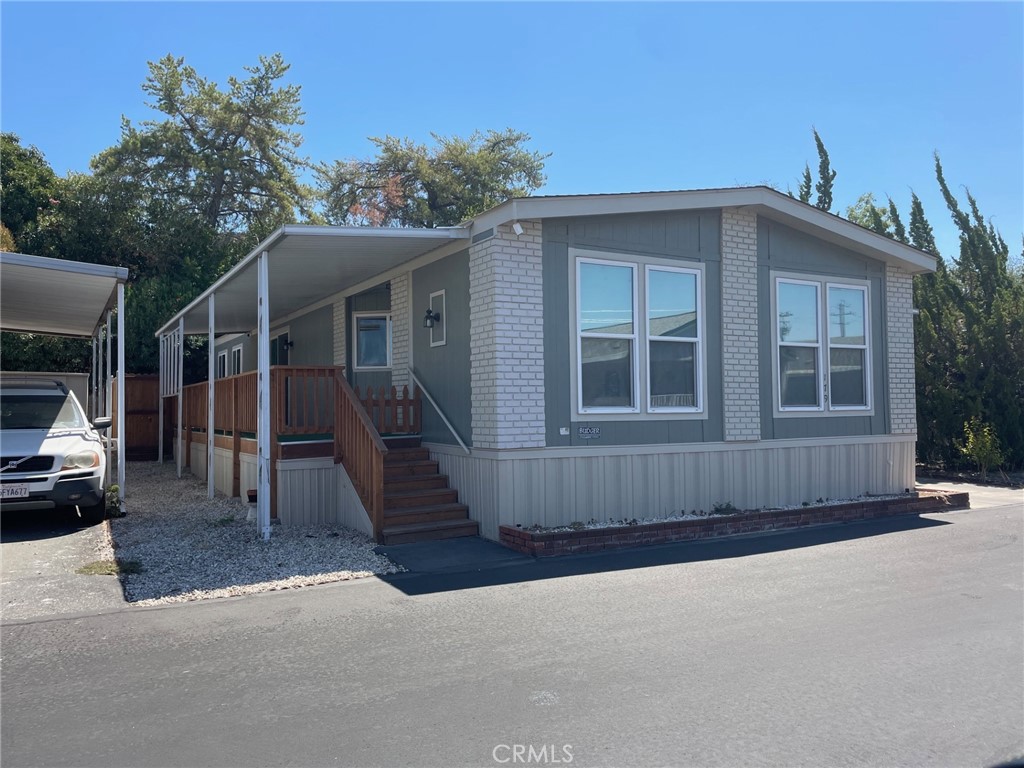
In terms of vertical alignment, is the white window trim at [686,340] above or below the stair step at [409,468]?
above

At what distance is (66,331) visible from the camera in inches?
641

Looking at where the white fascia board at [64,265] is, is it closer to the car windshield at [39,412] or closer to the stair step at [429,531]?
the car windshield at [39,412]

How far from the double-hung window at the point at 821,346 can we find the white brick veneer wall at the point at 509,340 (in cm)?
407

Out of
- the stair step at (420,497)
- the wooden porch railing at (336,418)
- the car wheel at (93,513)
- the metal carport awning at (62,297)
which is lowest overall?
the car wheel at (93,513)

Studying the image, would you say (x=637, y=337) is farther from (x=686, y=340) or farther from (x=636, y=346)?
(x=686, y=340)

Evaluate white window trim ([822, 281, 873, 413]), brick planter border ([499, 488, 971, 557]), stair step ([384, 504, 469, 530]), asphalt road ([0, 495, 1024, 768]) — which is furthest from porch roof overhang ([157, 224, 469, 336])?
white window trim ([822, 281, 873, 413])

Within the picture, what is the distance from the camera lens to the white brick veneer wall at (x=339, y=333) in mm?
13375

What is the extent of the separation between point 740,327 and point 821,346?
1718 mm

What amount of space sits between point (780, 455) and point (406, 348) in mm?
5614

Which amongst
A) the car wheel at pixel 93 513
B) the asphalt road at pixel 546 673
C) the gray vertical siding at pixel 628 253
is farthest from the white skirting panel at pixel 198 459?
the asphalt road at pixel 546 673

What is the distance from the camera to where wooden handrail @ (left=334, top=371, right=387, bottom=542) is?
880 centimetres

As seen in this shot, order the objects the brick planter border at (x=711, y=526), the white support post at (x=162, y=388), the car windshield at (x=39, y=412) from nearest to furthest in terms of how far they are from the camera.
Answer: the brick planter border at (x=711, y=526)
the car windshield at (x=39, y=412)
the white support post at (x=162, y=388)

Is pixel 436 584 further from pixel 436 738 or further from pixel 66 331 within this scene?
pixel 66 331

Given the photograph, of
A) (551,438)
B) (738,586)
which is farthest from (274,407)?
(738,586)
